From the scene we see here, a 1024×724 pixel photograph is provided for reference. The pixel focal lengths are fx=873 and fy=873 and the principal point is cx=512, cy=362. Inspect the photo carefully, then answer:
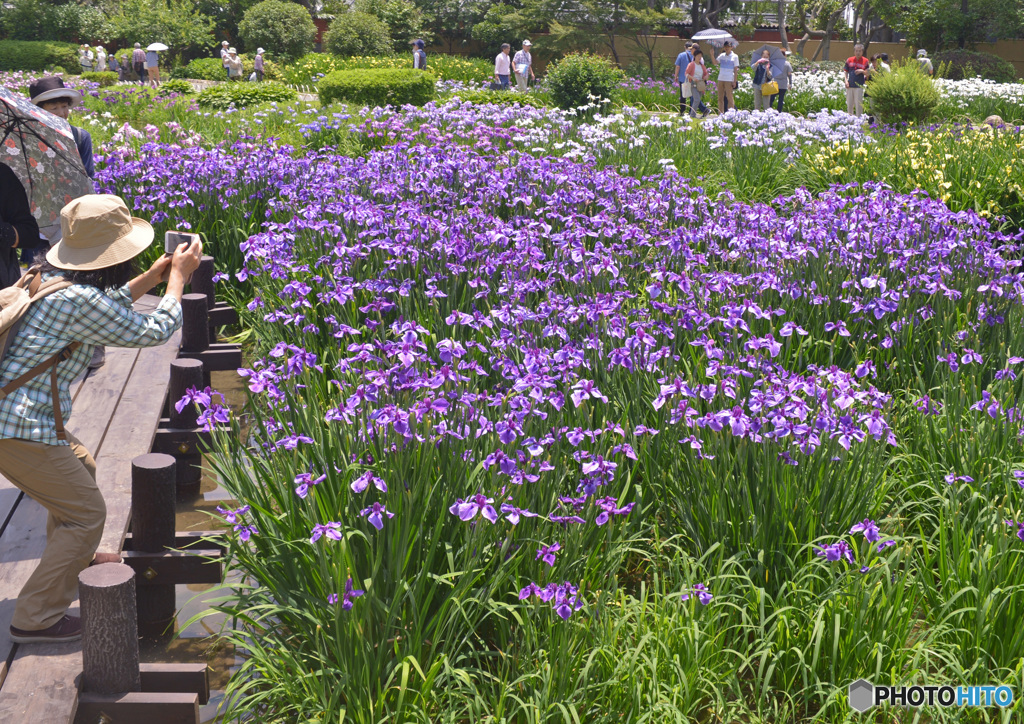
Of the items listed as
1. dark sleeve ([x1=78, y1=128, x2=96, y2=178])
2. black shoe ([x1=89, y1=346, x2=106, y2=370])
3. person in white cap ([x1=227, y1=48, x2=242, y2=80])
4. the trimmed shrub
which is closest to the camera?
black shoe ([x1=89, y1=346, x2=106, y2=370])

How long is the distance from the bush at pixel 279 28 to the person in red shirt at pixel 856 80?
23.6 m

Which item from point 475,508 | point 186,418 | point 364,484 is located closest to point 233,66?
point 186,418

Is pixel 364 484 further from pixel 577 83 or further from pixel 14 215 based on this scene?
pixel 577 83

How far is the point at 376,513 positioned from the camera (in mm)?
2322

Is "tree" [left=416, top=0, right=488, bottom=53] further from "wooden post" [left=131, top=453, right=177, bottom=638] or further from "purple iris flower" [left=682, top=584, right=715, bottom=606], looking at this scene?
"purple iris flower" [left=682, top=584, right=715, bottom=606]

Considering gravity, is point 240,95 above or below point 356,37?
below

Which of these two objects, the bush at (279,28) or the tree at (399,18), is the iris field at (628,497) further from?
the bush at (279,28)

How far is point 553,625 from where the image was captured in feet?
8.18

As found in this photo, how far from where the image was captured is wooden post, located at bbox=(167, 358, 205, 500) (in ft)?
13.9

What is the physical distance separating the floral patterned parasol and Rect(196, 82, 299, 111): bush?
11895 mm

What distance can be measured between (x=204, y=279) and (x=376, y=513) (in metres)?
4.13

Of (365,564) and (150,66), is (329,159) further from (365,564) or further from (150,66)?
(150,66)

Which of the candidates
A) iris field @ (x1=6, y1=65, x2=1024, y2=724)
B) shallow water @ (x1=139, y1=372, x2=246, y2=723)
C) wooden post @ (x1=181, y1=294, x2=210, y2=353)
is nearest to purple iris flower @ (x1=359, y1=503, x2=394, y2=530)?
iris field @ (x1=6, y1=65, x2=1024, y2=724)

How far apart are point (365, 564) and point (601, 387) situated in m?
1.28
